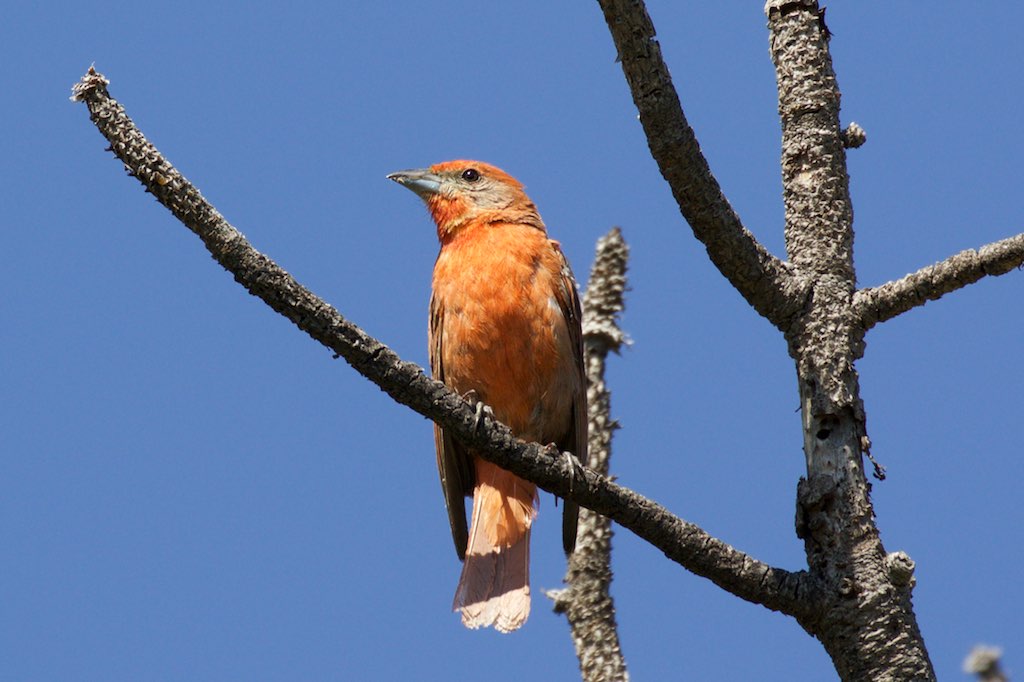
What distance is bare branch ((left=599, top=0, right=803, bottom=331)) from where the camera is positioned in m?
4.36

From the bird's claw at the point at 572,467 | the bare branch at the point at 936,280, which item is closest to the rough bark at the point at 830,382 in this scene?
the bare branch at the point at 936,280

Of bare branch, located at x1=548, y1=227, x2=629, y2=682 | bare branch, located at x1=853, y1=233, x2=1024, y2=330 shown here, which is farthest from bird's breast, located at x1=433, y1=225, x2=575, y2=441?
bare branch, located at x1=853, y1=233, x2=1024, y2=330

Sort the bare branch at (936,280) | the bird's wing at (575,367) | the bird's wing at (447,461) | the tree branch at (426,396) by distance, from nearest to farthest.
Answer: the tree branch at (426,396), the bare branch at (936,280), the bird's wing at (575,367), the bird's wing at (447,461)

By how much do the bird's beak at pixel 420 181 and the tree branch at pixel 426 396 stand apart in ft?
10.5

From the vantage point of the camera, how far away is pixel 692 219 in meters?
4.66

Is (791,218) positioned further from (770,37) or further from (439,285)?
(439,285)

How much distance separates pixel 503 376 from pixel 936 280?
2.46 metres

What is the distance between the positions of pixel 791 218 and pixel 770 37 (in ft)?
2.62

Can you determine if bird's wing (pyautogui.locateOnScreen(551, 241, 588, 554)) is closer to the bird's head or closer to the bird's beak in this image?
the bird's head

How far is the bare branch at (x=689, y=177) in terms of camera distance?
4.36 m

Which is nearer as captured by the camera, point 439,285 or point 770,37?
point 770,37

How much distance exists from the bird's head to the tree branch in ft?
9.02

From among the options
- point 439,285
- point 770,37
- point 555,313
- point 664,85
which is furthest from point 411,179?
point 664,85

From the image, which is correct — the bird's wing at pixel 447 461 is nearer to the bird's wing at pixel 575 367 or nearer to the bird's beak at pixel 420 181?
the bird's wing at pixel 575 367
